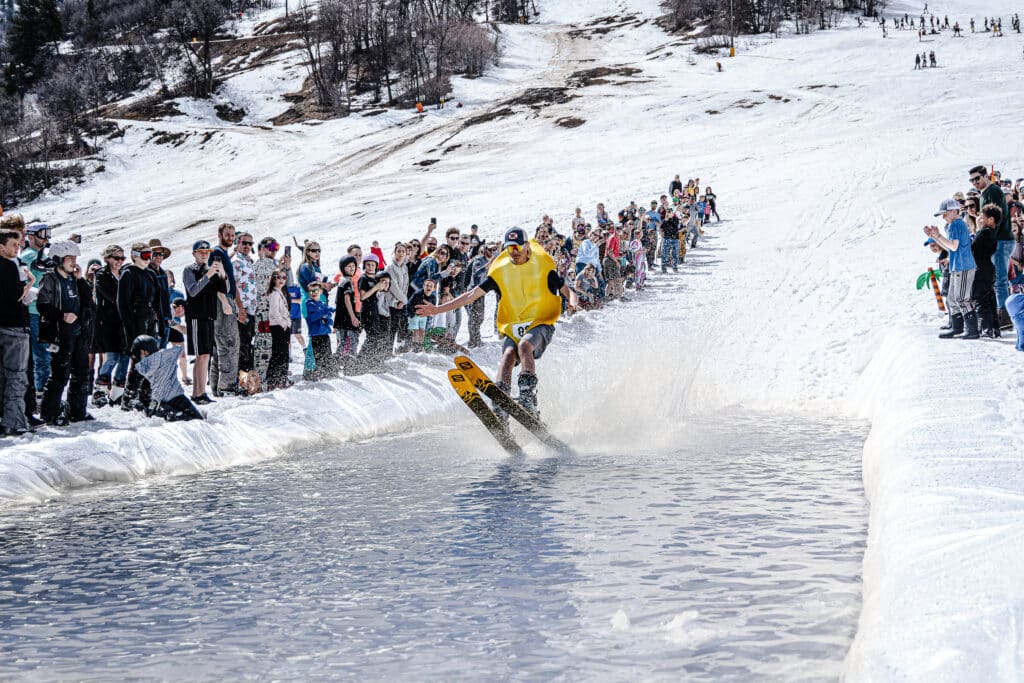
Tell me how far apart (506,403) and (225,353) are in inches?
148

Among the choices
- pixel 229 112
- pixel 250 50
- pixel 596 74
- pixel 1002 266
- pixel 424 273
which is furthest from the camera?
pixel 250 50

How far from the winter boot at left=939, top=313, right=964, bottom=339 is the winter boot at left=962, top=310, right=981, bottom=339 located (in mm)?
212

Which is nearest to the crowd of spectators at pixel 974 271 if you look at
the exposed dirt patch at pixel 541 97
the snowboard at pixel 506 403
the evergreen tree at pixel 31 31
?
the snowboard at pixel 506 403

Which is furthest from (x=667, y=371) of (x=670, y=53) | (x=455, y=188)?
(x=670, y=53)

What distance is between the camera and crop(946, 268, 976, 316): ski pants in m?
10.6

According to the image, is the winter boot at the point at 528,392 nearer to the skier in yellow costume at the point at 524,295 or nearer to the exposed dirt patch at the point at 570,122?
the skier in yellow costume at the point at 524,295

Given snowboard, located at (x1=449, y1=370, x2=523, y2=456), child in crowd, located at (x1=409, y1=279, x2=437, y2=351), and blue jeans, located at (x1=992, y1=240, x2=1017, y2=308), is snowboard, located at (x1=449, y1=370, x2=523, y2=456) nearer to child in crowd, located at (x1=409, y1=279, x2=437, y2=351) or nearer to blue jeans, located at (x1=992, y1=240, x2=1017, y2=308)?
child in crowd, located at (x1=409, y1=279, x2=437, y2=351)

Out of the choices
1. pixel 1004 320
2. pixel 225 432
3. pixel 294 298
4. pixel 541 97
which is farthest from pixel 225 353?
pixel 541 97

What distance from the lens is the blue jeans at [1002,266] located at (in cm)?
1138

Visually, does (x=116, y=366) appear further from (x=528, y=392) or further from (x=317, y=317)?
(x=528, y=392)

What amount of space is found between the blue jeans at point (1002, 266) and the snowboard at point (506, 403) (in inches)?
242

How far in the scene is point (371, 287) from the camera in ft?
38.9

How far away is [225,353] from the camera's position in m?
10.6

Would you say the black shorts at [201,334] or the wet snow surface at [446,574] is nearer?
the wet snow surface at [446,574]
